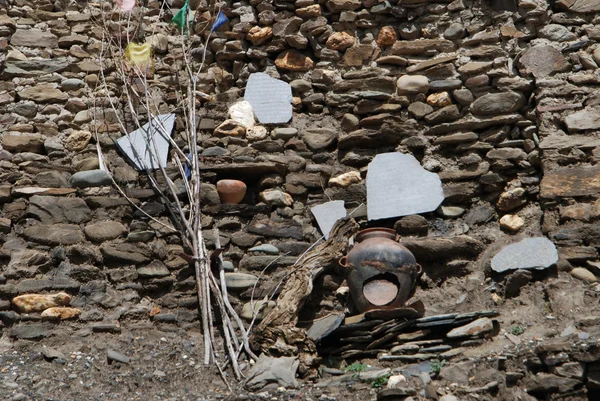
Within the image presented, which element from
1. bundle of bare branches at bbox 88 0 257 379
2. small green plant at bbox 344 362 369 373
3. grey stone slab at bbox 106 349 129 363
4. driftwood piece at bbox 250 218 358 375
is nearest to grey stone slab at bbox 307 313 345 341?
driftwood piece at bbox 250 218 358 375

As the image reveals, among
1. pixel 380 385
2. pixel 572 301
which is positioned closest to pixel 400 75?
pixel 572 301

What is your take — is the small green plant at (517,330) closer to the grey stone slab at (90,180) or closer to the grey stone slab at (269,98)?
the grey stone slab at (269,98)

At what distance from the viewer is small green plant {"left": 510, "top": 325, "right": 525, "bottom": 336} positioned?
427 centimetres

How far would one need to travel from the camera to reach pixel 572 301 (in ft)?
14.2

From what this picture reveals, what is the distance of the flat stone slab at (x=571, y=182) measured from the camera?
4656 millimetres

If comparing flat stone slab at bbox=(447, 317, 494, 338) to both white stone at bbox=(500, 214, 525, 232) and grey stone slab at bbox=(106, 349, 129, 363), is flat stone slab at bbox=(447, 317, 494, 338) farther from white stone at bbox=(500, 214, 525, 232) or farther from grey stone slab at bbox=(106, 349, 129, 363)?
grey stone slab at bbox=(106, 349, 129, 363)

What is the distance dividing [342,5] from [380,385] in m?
2.67

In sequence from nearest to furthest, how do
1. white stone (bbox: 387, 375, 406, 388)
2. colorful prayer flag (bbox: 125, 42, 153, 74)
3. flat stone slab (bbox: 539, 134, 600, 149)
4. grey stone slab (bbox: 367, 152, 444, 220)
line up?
white stone (bbox: 387, 375, 406, 388), flat stone slab (bbox: 539, 134, 600, 149), grey stone slab (bbox: 367, 152, 444, 220), colorful prayer flag (bbox: 125, 42, 153, 74)

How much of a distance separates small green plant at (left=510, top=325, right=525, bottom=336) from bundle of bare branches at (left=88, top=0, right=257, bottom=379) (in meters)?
1.33

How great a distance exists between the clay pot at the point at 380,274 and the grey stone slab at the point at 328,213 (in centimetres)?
39

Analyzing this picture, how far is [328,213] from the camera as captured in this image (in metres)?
4.99

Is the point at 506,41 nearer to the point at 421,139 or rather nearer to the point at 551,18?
the point at 551,18

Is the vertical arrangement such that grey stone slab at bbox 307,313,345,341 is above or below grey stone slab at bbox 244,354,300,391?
below

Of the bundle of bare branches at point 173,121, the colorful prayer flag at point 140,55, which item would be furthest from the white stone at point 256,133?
the colorful prayer flag at point 140,55
